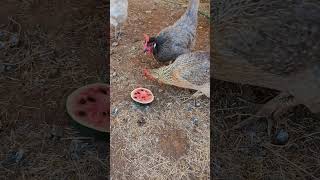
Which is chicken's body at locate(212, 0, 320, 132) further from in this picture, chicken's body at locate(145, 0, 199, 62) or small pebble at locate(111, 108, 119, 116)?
small pebble at locate(111, 108, 119, 116)

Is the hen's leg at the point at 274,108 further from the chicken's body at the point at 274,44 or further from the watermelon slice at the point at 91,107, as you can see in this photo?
the watermelon slice at the point at 91,107

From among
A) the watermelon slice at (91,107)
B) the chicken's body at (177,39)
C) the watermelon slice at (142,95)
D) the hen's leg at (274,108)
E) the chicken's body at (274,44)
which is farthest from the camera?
the chicken's body at (177,39)

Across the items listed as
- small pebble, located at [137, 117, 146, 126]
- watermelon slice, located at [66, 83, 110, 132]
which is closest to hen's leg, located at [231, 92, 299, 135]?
small pebble, located at [137, 117, 146, 126]

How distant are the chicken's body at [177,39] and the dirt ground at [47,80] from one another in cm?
47

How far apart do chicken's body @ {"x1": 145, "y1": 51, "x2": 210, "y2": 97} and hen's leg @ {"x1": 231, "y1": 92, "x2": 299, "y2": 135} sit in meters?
0.41

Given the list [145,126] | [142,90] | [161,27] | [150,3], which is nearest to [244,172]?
[145,126]

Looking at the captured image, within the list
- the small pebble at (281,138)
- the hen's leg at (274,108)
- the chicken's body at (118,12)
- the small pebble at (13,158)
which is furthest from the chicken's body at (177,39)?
the small pebble at (13,158)

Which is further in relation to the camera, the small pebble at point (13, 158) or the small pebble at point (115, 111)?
the small pebble at point (115, 111)

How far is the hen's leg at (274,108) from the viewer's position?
3.73m

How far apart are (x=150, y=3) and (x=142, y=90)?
4.10 feet

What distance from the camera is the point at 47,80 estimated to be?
3.94 m

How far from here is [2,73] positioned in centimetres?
395

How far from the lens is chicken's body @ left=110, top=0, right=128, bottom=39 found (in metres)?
4.30

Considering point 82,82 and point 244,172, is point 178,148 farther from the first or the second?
point 82,82
